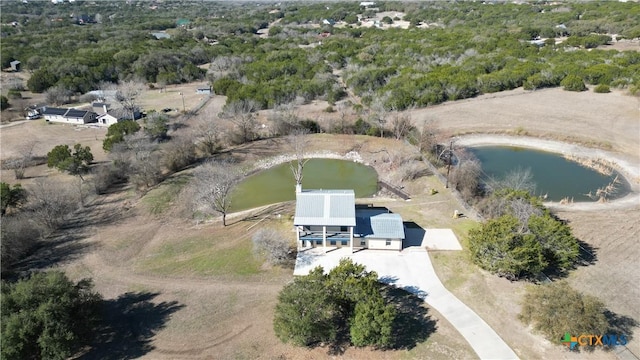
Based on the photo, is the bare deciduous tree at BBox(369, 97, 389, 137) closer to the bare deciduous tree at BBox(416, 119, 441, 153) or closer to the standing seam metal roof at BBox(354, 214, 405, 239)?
the bare deciduous tree at BBox(416, 119, 441, 153)

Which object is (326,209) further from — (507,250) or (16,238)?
(16,238)

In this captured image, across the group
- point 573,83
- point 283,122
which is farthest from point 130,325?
point 573,83

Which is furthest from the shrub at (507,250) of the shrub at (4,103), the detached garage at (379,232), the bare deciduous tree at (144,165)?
the shrub at (4,103)

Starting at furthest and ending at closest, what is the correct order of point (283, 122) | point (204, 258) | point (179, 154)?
point (283, 122)
point (179, 154)
point (204, 258)

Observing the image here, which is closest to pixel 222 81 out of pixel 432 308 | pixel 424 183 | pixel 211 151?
pixel 211 151

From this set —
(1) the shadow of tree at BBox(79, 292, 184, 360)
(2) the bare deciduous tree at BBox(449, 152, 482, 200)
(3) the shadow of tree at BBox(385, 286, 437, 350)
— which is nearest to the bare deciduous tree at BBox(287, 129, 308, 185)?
(2) the bare deciduous tree at BBox(449, 152, 482, 200)

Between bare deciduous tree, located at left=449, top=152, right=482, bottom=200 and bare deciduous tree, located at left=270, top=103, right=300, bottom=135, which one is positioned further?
bare deciduous tree, located at left=270, top=103, right=300, bottom=135
